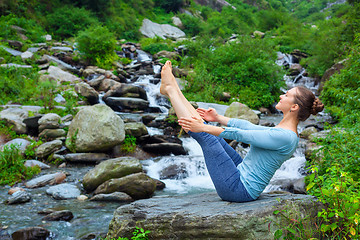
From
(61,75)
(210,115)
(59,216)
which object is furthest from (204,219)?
(61,75)

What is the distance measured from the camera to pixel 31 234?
4.04 meters

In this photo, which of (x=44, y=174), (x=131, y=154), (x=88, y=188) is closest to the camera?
(x=88, y=188)

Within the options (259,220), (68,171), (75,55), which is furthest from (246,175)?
(75,55)

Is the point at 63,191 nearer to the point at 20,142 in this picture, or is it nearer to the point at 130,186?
the point at 130,186

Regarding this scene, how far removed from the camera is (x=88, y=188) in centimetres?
604

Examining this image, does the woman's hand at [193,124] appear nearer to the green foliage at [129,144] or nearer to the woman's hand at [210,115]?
the woman's hand at [210,115]

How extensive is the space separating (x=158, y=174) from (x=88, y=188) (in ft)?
6.39

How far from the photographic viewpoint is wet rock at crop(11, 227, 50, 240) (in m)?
4.00

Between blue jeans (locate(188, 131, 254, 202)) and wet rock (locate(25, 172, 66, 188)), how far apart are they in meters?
4.71

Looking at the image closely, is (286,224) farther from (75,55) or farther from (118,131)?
(75,55)

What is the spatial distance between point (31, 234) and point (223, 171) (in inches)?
121

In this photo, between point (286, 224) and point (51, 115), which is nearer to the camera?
point (286, 224)

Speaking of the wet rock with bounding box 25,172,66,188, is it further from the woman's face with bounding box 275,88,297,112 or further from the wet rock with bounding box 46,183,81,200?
the woman's face with bounding box 275,88,297,112

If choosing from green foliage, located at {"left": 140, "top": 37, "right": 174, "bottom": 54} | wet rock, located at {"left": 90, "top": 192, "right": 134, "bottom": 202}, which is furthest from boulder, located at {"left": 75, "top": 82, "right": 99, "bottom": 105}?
green foliage, located at {"left": 140, "top": 37, "right": 174, "bottom": 54}
